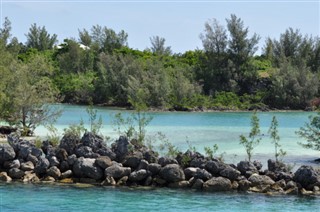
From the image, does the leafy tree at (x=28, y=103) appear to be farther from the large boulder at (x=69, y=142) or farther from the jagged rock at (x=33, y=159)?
the jagged rock at (x=33, y=159)

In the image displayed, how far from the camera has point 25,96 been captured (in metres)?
33.3

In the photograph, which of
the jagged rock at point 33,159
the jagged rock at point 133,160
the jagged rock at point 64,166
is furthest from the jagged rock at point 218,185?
the jagged rock at point 33,159

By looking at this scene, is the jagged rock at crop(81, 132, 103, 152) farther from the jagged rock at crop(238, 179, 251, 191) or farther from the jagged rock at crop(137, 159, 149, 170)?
the jagged rock at crop(238, 179, 251, 191)

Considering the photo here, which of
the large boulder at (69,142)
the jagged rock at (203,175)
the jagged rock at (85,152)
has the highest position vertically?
the large boulder at (69,142)

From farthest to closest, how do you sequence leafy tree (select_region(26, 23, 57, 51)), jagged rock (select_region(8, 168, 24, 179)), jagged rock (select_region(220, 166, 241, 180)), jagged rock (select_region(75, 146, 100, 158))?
leafy tree (select_region(26, 23, 57, 51)), jagged rock (select_region(75, 146, 100, 158)), jagged rock (select_region(8, 168, 24, 179)), jagged rock (select_region(220, 166, 241, 180))

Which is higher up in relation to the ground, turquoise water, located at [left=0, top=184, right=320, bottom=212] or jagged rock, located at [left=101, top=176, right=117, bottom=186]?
jagged rock, located at [left=101, top=176, right=117, bottom=186]

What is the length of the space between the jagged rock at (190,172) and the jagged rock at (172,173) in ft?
0.75


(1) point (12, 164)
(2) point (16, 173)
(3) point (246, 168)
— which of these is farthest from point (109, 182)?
(3) point (246, 168)

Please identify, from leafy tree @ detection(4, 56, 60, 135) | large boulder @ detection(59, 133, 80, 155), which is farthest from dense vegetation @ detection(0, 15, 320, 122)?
large boulder @ detection(59, 133, 80, 155)

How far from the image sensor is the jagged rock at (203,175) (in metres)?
21.0

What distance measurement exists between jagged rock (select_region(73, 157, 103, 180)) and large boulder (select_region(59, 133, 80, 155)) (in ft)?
3.37

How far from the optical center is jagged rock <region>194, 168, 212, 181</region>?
21.0 m

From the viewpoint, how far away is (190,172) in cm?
2122

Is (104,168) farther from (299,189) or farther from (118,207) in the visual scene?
(299,189)
